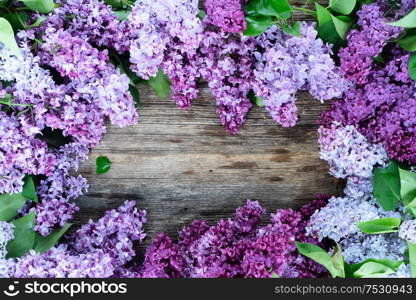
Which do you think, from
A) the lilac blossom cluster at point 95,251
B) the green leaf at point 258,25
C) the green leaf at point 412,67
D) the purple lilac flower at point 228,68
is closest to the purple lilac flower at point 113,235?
the lilac blossom cluster at point 95,251

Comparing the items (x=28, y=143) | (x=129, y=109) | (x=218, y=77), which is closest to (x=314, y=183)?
(x=218, y=77)

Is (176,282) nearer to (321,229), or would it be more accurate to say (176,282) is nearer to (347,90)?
(321,229)

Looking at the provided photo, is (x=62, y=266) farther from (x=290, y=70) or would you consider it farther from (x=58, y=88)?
(x=290, y=70)

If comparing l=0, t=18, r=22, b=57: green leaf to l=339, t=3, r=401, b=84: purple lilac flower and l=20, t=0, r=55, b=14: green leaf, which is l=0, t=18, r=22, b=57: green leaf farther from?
l=339, t=3, r=401, b=84: purple lilac flower

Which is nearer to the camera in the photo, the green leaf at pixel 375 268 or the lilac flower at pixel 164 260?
the green leaf at pixel 375 268

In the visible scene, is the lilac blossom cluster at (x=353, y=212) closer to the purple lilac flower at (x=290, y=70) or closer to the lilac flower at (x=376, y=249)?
the lilac flower at (x=376, y=249)

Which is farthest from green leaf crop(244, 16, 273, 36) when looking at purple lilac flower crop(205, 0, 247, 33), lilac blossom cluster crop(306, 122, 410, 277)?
lilac blossom cluster crop(306, 122, 410, 277)

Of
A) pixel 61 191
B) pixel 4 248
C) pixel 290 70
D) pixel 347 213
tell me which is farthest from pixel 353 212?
pixel 4 248
